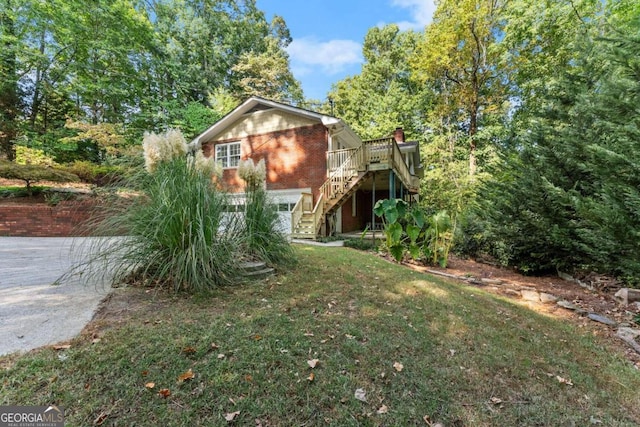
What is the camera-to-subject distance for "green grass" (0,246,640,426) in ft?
5.67

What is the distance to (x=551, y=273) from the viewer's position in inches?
286

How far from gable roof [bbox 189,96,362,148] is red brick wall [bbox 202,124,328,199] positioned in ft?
1.65

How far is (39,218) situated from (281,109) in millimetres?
9715

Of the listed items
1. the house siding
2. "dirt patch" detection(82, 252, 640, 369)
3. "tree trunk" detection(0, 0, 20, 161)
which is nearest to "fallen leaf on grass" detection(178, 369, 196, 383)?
"dirt patch" detection(82, 252, 640, 369)

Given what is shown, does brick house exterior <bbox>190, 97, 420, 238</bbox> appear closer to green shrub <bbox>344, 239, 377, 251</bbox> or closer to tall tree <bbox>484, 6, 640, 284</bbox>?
green shrub <bbox>344, 239, 377, 251</bbox>

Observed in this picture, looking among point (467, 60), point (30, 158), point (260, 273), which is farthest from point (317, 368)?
point (467, 60)

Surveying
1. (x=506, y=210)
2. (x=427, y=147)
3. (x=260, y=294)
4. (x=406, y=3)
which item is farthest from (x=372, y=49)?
(x=260, y=294)

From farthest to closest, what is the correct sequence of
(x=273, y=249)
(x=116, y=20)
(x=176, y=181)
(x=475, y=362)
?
(x=116, y=20) → (x=273, y=249) → (x=176, y=181) → (x=475, y=362)

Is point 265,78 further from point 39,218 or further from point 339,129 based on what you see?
point 39,218

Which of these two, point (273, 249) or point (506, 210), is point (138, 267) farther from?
point (506, 210)

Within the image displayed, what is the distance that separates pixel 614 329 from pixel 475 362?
3.06 m

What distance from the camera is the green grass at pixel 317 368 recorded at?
1729mm

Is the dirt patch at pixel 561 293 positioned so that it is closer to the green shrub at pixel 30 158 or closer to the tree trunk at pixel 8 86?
the green shrub at pixel 30 158

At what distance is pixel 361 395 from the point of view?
198cm
